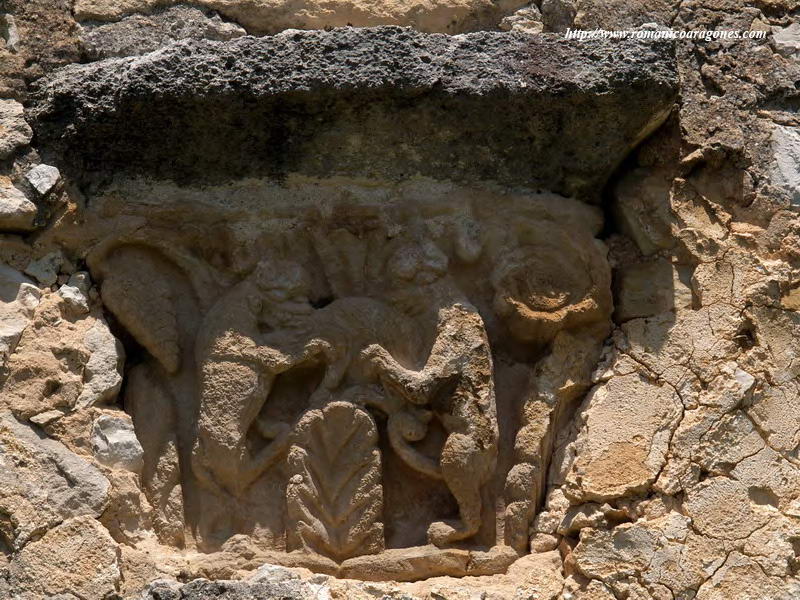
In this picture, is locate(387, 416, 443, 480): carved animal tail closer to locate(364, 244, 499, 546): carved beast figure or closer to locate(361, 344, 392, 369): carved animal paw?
locate(364, 244, 499, 546): carved beast figure

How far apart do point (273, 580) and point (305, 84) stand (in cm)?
130

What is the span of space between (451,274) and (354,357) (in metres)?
0.36

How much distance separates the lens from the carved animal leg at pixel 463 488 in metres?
3.97

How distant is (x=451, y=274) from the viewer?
420 centimetres

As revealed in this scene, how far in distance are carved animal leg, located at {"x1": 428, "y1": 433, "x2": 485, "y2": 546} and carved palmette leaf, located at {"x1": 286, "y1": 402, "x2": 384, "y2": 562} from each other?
17 centimetres

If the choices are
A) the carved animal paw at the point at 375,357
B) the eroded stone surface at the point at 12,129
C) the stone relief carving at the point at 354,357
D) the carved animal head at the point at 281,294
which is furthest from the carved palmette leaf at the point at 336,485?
the eroded stone surface at the point at 12,129

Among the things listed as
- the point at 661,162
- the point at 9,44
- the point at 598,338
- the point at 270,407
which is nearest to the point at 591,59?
the point at 661,162

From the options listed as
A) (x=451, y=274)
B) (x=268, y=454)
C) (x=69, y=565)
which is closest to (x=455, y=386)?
(x=451, y=274)

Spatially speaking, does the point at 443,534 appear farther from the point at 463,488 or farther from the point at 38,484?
the point at 38,484

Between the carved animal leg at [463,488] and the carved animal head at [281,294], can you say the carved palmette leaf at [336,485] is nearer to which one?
the carved animal leg at [463,488]

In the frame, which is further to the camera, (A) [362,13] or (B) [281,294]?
(A) [362,13]

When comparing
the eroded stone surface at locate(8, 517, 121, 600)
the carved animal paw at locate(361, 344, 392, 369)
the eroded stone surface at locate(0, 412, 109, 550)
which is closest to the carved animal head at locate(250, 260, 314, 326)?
the carved animal paw at locate(361, 344, 392, 369)

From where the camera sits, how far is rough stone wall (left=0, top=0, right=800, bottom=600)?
3.87m

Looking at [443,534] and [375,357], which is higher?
[375,357]
